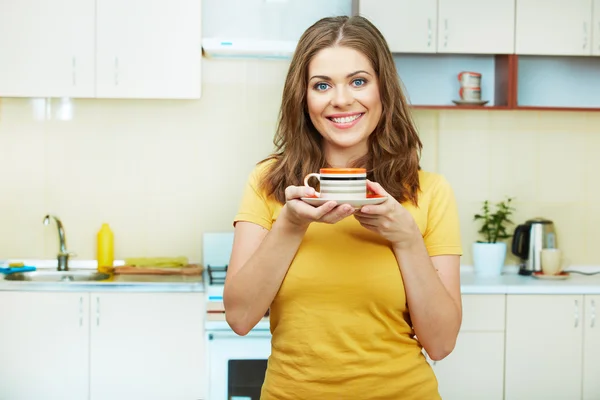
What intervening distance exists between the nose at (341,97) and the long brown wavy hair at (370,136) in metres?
0.08

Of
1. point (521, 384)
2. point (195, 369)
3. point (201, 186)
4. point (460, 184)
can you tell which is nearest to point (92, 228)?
point (201, 186)

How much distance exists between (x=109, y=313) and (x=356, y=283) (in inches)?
88.2

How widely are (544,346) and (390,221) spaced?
7.75 ft

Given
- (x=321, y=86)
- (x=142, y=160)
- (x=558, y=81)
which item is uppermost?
(x=558, y=81)

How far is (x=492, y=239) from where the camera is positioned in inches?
157

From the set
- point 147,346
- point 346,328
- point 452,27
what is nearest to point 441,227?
point 346,328

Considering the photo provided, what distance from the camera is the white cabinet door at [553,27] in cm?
366

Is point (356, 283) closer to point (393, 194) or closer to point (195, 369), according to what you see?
point (393, 194)

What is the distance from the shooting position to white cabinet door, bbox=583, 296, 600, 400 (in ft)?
11.5

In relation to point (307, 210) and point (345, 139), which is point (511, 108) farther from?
point (307, 210)

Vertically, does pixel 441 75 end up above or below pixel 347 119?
above

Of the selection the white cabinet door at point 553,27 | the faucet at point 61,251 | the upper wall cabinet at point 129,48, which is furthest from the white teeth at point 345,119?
the faucet at point 61,251

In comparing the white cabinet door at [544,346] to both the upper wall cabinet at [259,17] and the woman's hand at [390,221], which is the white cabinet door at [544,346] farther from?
the woman's hand at [390,221]

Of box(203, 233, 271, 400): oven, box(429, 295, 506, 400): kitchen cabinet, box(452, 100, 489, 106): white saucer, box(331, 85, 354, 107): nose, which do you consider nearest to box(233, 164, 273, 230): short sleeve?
box(331, 85, 354, 107): nose
